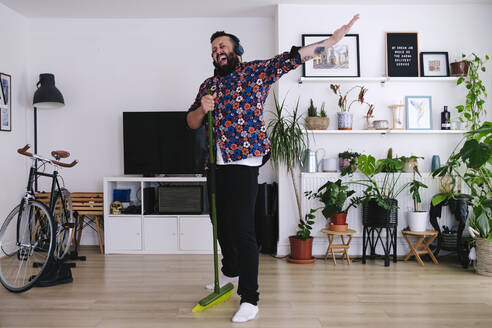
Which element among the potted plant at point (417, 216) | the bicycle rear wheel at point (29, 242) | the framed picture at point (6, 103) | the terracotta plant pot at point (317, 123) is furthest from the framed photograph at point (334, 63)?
the framed picture at point (6, 103)

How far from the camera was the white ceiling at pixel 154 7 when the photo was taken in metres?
3.89

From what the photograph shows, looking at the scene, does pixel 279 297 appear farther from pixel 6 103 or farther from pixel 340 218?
pixel 6 103

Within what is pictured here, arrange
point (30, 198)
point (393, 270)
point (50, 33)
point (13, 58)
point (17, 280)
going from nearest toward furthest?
point (30, 198)
point (17, 280)
point (393, 270)
point (13, 58)
point (50, 33)

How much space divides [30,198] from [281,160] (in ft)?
6.95

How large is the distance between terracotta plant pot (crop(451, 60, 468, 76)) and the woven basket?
5.12 feet

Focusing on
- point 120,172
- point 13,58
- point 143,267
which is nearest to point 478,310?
point 143,267

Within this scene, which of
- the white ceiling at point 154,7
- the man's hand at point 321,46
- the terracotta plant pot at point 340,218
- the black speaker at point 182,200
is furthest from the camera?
the black speaker at point 182,200

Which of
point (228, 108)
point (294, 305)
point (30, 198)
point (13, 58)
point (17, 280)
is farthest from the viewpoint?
point (13, 58)

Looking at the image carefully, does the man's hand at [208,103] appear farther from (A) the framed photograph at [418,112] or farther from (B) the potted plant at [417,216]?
(A) the framed photograph at [418,112]

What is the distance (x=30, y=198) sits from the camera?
287cm

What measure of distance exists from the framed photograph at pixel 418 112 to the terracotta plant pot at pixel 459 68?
31 centimetres

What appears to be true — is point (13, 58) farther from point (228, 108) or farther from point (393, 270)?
point (393, 270)

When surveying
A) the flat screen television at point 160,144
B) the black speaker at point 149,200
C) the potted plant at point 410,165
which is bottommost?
the black speaker at point 149,200

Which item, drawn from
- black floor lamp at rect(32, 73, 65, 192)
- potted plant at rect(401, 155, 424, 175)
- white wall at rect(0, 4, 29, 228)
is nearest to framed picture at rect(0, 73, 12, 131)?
white wall at rect(0, 4, 29, 228)
